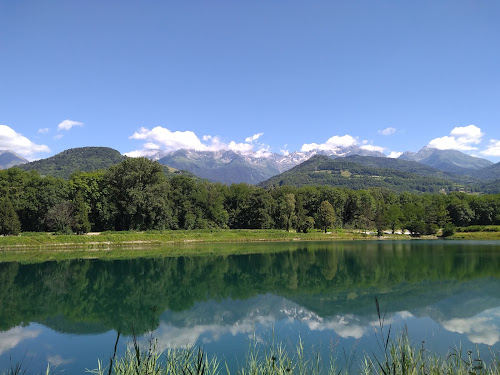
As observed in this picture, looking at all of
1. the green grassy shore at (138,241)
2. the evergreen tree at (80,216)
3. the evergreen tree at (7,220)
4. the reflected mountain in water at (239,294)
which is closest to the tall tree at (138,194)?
the green grassy shore at (138,241)

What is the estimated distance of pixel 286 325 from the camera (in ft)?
44.4

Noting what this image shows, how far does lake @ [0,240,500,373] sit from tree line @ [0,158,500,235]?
979 inches

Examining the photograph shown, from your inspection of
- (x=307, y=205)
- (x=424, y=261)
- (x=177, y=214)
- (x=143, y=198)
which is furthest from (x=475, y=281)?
(x=307, y=205)

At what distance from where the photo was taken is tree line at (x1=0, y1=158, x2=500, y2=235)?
54.6 m

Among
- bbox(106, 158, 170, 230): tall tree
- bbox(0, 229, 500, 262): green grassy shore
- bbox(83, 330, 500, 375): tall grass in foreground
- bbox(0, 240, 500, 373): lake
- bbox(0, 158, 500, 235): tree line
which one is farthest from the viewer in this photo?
bbox(106, 158, 170, 230): tall tree

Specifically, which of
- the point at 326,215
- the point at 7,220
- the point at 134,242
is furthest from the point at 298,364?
the point at 326,215

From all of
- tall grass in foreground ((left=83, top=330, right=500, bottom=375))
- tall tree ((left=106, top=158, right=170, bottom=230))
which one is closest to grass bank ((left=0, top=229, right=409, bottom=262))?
tall tree ((left=106, top=158, right=170, bottom=230))

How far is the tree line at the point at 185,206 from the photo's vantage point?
5459 cm

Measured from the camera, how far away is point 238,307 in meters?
16.9

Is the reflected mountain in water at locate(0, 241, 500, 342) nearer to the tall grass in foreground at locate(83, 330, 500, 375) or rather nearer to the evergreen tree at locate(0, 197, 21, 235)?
the tall grass in foreground at locate(83, 330, 500, 375)

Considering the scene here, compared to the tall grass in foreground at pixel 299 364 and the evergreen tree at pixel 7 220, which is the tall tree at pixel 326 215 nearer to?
the evergreen tree at pixel 7 220

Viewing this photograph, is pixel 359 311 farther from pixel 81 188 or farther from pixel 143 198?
pixel 81 188

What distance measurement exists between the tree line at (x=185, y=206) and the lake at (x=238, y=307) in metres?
24.9

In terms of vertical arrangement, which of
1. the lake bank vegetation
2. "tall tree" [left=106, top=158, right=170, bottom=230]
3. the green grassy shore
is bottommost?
the green grassy shore
